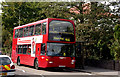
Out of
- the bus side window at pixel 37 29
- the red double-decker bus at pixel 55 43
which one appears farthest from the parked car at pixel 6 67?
the bus side window at pixel 37 29

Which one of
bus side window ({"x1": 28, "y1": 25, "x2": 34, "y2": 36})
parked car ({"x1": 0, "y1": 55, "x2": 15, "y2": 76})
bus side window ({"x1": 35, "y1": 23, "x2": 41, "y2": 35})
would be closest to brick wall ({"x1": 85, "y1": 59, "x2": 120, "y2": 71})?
bus side window ({"x1": 35, "y1": 23, "x2": 41, "y2": 35})

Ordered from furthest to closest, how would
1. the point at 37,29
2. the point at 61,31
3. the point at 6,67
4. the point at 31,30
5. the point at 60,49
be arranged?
the point at 31,30
the point at 37,29
the point at 60,49
the point at 61,31
the point at 6,67

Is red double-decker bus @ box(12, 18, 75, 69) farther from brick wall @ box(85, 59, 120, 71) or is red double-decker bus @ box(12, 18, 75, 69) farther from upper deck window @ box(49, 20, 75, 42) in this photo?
brick wall @ box(85, 59, 120, 71)

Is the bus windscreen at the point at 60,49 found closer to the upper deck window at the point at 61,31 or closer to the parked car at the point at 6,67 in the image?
the upper deck window at the point at 61,31

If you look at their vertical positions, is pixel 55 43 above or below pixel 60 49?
above

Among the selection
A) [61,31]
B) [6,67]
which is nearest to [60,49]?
[61,31]

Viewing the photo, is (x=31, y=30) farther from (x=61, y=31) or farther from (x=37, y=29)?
(x=61, y=31)

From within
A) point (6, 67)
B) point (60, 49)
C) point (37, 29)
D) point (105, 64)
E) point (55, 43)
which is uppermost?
point (37, 29)

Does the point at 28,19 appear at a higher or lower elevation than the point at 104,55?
higher

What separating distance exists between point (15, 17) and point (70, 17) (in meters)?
16.8

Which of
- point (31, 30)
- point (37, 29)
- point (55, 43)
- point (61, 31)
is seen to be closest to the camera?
point (55, 43)

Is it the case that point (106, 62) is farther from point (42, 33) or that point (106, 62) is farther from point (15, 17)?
point (15, 17)

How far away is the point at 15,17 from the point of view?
4206cm

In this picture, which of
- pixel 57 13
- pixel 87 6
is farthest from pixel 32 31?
pixel 87 6
